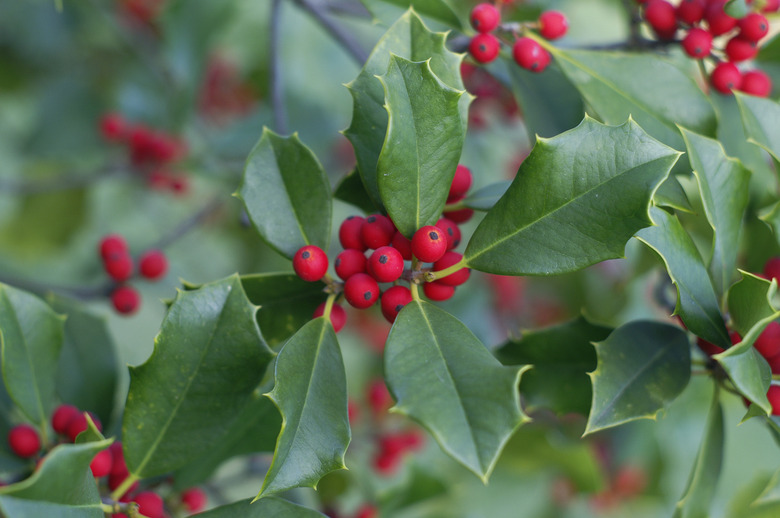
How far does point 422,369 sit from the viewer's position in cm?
78

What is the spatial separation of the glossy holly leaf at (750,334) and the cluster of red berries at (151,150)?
5.34 ft

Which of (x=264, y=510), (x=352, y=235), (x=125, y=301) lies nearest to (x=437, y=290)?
(x=352, y=235)

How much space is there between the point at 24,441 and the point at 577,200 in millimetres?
928

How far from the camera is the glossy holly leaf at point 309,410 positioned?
778 mm

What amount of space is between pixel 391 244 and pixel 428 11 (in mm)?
485

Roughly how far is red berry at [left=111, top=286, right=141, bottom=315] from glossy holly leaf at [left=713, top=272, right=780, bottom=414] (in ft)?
3.74

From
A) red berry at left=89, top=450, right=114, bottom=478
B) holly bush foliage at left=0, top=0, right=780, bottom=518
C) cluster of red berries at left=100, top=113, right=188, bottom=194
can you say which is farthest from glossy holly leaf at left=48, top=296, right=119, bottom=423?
cluster of red berries at left=100, top=113, right=188, bottom=194

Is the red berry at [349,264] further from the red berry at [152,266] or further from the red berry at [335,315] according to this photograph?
the red berry at [152,266]

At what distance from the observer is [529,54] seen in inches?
43.1

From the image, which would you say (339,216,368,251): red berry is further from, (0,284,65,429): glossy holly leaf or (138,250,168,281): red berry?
(138,250,168,281): red berry

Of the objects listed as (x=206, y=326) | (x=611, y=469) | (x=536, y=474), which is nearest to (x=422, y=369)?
(x=206, y=326)

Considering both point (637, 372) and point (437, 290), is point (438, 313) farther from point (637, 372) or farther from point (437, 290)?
point (637, 372)

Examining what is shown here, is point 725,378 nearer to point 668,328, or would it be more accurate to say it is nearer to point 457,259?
point 668,328

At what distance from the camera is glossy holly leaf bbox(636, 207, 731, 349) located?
879mm
